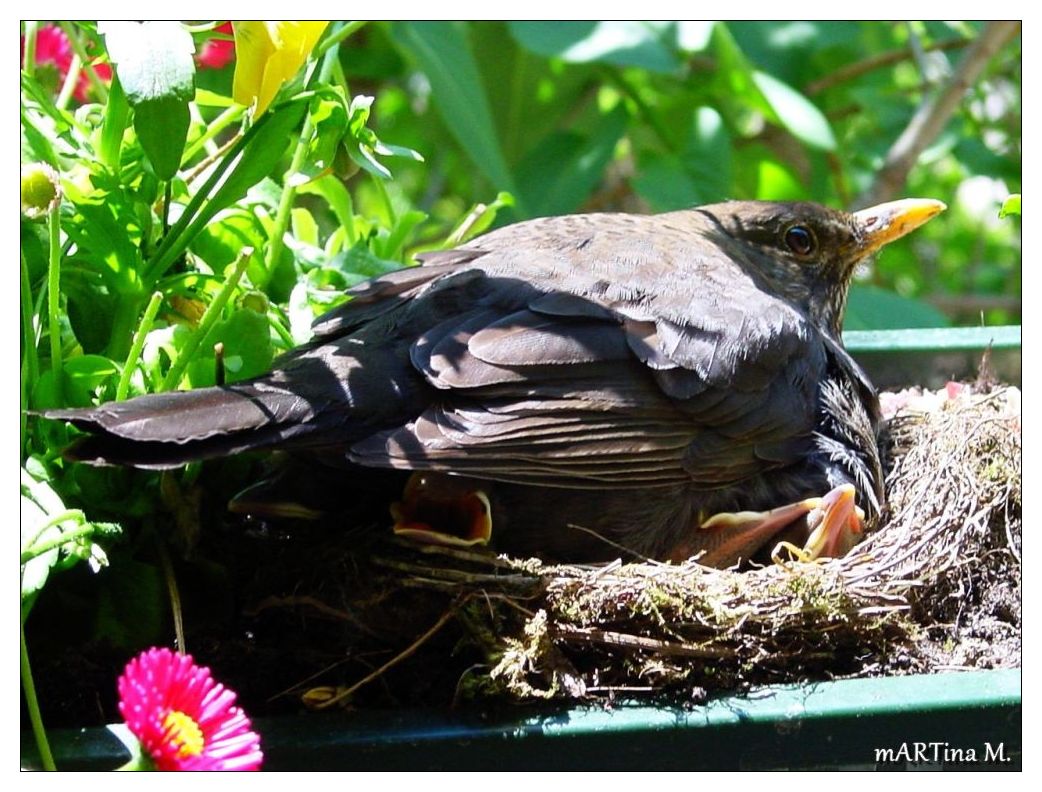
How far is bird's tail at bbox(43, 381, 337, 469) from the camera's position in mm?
1915

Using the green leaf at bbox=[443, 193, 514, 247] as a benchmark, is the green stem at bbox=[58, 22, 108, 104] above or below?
above

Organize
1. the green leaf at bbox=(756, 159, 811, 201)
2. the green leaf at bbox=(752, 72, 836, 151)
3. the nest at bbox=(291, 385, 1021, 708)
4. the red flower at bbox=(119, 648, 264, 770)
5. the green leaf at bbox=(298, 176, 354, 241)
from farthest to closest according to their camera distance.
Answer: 1. the green leaf at bbox=(756, 159, 811, 201)
2. the green leaf at bbox=(752, 72, 836, 151)
3. the green leaf at bbox=(298, 176, 354, 241)
4. the nest at bbox=(291, 385, 1021, 708)
5. the red flower at bbox=(119, 648, 264, 770)

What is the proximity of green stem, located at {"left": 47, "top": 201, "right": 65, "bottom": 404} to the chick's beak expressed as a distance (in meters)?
2.03

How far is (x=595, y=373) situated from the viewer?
2432mm

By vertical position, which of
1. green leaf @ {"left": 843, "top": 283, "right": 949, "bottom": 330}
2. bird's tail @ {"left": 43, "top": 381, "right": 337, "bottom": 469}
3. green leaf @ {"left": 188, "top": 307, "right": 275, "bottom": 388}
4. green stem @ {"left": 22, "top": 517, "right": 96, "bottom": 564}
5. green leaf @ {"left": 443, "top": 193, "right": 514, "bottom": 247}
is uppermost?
green leaf @ {"left": 443, "top": 193, "right": 514, "bottom": 247}

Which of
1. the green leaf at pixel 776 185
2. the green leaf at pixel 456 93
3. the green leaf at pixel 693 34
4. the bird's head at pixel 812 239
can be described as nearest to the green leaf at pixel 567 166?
the green leaf at pixel 456 93

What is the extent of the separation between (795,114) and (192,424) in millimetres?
2633

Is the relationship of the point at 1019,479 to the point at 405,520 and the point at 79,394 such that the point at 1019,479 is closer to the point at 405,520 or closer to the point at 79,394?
the point at 405,520

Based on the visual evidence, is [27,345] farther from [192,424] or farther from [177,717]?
[177,717]

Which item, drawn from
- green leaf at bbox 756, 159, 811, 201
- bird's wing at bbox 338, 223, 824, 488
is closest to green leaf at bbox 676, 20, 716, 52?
green leaf at bbox 756, 159, 811, 201

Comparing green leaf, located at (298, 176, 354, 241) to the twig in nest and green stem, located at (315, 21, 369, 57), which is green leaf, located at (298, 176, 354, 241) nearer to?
green stem, located at (315, 21, 369, 57)

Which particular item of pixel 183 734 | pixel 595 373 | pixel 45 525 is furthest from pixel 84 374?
pixel 595 373

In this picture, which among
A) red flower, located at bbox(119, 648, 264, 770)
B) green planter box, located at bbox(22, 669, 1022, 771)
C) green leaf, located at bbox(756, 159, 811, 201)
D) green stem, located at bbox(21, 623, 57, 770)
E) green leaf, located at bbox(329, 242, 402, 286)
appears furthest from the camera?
green leaf, located at bbox(756, 159, 811, 201)

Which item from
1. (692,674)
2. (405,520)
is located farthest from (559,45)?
(692,674)
